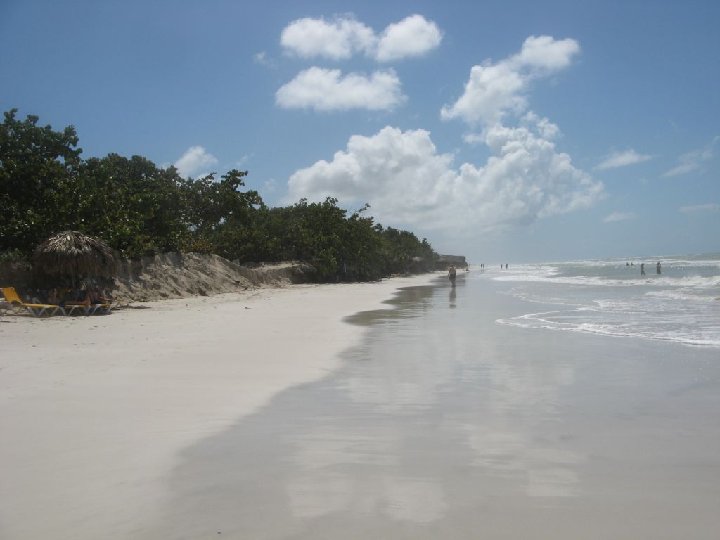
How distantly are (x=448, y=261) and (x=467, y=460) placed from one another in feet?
342

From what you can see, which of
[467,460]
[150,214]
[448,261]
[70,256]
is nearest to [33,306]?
[70,256]

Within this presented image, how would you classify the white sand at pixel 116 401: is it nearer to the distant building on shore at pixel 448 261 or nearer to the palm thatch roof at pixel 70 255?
the palm thatch roof at pixel 70 255

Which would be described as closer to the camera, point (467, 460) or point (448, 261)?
point (467, 460)

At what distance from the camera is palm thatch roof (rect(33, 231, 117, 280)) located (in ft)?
53.5

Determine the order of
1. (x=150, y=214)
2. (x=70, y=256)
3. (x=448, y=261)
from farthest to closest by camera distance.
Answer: (x=448, y=261) < (x=150, y=214) < (x=70, y=256)

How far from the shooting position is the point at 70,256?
641 inches

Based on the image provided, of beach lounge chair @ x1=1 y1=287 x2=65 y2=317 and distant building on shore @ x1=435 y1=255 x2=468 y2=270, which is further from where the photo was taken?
distant building on shore @ x1=435 y1=255 x2=468 y2=270

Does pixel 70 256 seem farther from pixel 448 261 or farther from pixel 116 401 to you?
pixel 448 261

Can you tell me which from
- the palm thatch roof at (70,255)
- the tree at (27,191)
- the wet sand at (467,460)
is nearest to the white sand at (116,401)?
the wet sand at (467,460)

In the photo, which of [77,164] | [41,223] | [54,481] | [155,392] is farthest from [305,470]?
[77,164]

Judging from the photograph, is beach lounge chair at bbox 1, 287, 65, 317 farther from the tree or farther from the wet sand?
the wet sand

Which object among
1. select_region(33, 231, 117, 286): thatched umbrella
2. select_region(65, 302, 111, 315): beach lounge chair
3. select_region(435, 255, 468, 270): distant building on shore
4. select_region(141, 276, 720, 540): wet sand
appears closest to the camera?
select_region(141, 276, 720, 540): wet sand

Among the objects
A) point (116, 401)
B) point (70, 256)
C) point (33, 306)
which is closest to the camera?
point (116, 401)

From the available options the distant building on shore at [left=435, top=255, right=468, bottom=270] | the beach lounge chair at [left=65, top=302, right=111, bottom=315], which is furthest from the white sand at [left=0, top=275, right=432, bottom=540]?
the distant building on shore at [left=435, top=255, right=468, bottom=270]
